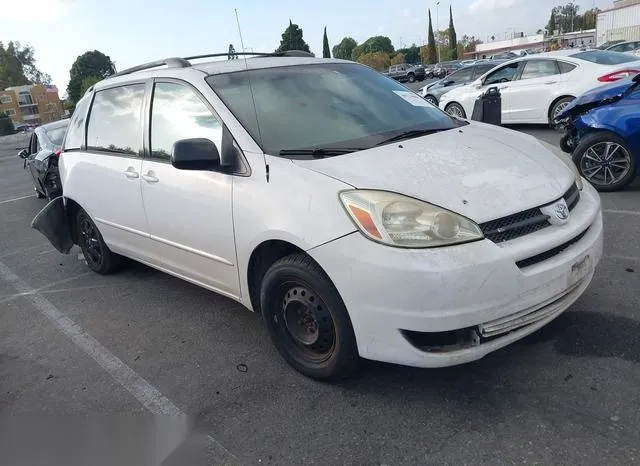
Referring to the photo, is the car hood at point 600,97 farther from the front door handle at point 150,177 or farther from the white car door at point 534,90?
the front door handle at point 150,177

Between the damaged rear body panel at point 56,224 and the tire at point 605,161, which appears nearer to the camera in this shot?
the damaged rear body panel at point 56,224

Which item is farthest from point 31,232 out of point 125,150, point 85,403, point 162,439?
point 162,439

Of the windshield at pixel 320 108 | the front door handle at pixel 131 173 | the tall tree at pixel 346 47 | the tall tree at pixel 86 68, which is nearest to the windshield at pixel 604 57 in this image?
the windshield at pixel 320 108

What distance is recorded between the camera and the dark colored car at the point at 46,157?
8742mm

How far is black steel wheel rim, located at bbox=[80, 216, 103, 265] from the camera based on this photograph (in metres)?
5.06

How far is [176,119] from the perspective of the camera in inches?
147

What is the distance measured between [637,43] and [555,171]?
25.9 metres

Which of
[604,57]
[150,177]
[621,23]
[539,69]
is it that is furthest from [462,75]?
[621,23]

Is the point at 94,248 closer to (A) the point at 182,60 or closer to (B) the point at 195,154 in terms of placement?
(A) the point at 182,60

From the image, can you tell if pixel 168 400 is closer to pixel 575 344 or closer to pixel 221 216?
pixel 221 216

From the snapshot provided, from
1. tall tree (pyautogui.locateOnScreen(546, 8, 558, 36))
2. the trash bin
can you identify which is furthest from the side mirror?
tall tree (pyautogui.locateOnScreen(546, 8, 558, 36))

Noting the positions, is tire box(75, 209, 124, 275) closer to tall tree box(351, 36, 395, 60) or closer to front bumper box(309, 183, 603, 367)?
front bumper box(309, 183, 603, 367)

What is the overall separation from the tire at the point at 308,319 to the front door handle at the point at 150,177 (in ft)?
4.16

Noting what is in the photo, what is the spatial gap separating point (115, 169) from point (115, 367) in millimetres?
1585
